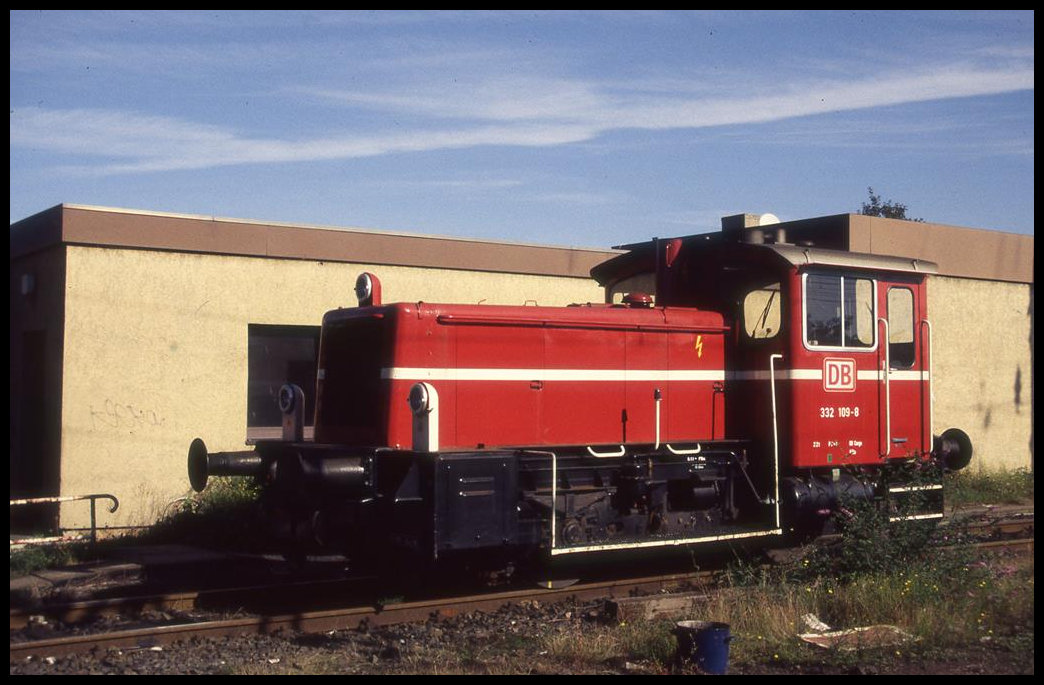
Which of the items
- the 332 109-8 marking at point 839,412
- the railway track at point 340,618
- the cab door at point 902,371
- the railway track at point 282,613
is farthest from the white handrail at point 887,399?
the railway track at point 340,618

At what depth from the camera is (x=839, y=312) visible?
10.2 m

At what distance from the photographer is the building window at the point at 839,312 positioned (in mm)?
10039

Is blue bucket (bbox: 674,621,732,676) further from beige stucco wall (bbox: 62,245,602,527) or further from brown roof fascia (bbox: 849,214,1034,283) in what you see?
brown roof fascia (bbox: 849,214,1034,283)

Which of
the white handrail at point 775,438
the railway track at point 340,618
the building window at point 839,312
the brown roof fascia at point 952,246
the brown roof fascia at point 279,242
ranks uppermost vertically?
the brown roof fascia at point 952,246

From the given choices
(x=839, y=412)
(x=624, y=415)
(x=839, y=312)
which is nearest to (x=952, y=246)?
(x=839, y=312)

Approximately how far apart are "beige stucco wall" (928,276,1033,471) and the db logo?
328 inches

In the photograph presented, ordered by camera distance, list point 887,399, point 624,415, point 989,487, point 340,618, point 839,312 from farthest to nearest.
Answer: point 989,487 → point 887,399 → point 839,312 → point 624,415 → point 340,618

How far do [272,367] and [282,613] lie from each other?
239 inches

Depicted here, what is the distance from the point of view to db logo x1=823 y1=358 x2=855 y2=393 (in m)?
10.2

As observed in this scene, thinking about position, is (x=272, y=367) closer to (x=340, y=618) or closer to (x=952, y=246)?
(x=340, y=618)

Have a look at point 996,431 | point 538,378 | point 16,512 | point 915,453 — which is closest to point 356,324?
point 538,378

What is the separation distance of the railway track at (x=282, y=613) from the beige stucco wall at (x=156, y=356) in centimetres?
405

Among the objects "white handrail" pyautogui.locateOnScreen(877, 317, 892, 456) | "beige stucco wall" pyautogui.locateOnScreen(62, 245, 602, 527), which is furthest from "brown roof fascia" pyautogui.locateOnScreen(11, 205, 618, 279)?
"white handrail" pyautogui.locateOnScreen(877, 317, 892, 456)

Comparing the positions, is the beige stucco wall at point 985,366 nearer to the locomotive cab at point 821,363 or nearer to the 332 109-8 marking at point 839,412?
the locomotive cab at point 821,363
